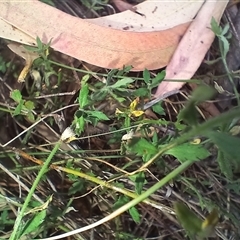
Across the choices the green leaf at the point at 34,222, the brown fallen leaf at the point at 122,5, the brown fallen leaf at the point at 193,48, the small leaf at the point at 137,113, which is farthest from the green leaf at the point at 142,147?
the brown fallen leaf at the point at 122,5

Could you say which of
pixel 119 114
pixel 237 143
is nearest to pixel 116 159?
pixel 119 114

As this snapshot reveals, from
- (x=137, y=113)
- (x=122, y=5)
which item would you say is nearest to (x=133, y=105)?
(x=137, y=113)

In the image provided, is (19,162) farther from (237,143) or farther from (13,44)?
(237,143)

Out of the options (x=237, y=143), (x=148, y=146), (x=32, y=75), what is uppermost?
(x=237, y=143)

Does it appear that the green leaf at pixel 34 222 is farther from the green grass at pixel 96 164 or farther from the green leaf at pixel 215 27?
the green leaf at pixel 215 27

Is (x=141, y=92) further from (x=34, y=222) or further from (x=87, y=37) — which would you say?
(x=34, y=222)

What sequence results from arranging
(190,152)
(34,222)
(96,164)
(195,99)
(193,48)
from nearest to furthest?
1. (195,99)
2. (190,152)
3. (34,222)
4. (96,164)
5. (193,48)

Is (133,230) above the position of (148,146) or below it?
below

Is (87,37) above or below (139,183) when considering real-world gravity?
above
